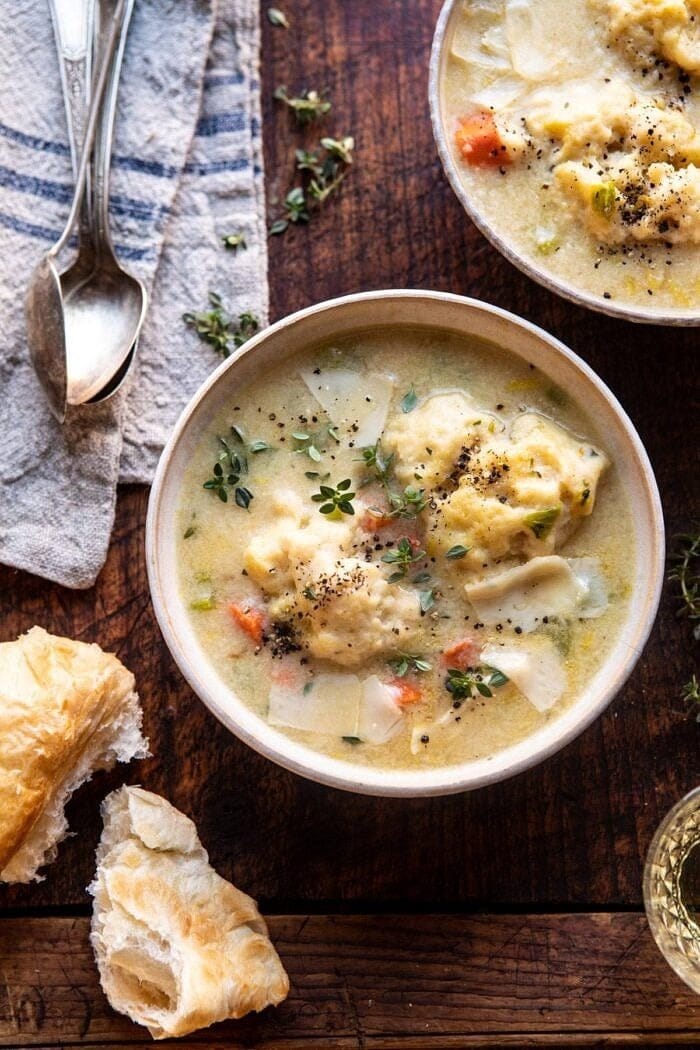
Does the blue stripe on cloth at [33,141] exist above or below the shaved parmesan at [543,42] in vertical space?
below

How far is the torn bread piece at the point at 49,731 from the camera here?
334cm

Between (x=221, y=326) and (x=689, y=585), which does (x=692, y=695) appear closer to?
(x=689, y=585)

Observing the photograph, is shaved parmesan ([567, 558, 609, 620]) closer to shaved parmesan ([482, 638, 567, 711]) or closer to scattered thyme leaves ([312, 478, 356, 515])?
shaved parmesan ([482, 638, 567, 711])

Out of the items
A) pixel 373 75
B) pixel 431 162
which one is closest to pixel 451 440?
pixel 431 162

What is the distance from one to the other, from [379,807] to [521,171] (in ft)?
5.81

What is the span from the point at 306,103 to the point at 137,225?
609 mm

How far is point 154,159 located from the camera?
12.3 ft

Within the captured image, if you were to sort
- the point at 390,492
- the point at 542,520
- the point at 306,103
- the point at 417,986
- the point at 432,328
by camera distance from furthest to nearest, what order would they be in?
the point at 306,103
the point at 417,986
the point at 432,328
the point at 390,492
the point at 542,520

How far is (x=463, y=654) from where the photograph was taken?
324 cm

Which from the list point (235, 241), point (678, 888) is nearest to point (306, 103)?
point (235, 241)

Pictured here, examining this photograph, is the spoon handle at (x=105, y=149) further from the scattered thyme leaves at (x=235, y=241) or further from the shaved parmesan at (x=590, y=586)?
the shaved parmesan at (x=590, y=586)

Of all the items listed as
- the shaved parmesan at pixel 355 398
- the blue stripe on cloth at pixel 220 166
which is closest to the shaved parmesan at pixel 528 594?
the shaved parmesan at pixel 355 398

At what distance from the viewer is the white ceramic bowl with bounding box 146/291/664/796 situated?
3.18 m

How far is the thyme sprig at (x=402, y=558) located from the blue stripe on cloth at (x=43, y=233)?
1.18 m
